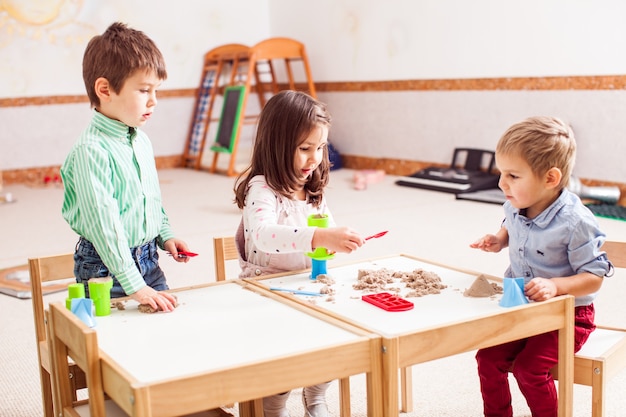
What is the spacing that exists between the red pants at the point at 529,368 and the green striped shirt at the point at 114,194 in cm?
77

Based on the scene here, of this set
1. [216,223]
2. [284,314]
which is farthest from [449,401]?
[216,223]

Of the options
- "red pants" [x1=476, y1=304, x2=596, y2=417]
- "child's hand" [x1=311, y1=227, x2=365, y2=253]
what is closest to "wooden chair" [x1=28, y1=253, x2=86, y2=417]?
"child's hand" [x1=311, y1=227, x2=365, y2=253]

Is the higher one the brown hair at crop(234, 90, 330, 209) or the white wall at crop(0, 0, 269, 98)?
the white wall at crop(0, 0, 269, 98)

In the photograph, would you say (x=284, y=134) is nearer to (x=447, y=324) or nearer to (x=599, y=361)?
(x=447, y=324)

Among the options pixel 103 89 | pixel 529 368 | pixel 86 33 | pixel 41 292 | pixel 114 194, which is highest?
pixel 86 33

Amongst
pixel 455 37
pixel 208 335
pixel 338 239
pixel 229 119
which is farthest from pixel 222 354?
pixel 229 119

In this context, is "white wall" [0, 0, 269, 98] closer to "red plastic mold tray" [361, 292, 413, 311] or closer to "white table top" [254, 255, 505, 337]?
"white table top" [254, 255, 505, 337]

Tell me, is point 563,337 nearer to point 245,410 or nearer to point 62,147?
point 245,410

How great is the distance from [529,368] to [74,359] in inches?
35.0

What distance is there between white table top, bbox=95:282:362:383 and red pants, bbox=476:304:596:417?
492 millimetres

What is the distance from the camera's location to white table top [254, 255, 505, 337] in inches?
52.2

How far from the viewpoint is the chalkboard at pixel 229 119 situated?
6.46 metres

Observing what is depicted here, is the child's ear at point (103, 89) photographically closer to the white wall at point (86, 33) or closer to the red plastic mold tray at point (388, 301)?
the red plastic mold tray at point (388, 301)

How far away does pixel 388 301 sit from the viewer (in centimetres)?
144
